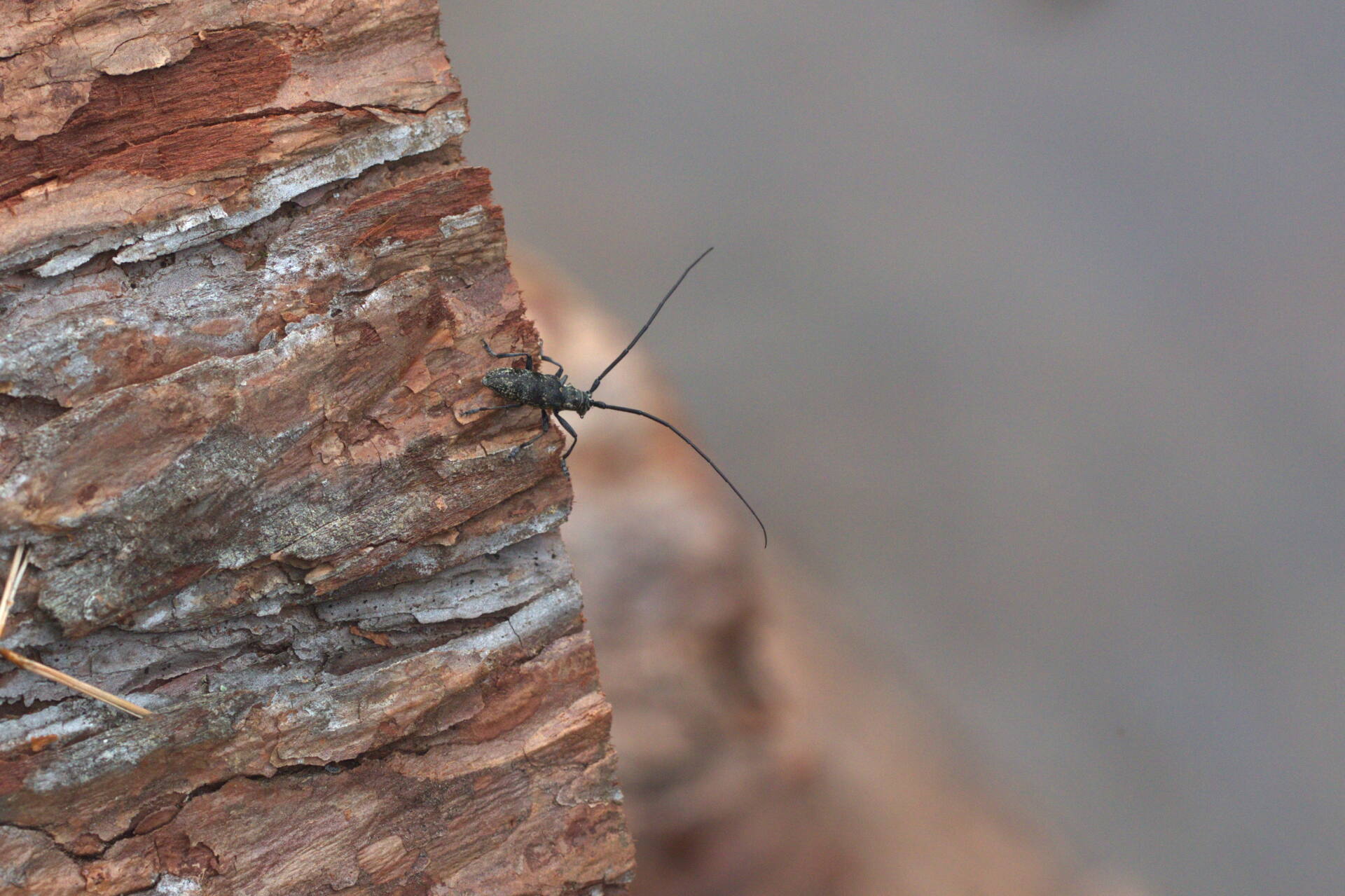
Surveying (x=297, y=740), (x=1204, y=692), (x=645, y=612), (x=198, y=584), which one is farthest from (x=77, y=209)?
(x=1204, y=692)

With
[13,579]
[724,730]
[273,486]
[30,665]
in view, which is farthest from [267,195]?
[724,730]

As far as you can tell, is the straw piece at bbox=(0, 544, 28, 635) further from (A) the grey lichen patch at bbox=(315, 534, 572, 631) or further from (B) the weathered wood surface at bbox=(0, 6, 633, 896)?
(A) the grey lichen patch at bbox=(315, 534, 572, 631)

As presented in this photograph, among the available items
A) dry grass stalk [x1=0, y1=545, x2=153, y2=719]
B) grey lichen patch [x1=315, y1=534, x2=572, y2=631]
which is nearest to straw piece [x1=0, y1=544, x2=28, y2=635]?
dry grass stalk [x1=0, y1=545, x2=153, y2=719]

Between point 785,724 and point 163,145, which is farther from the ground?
point 163,145

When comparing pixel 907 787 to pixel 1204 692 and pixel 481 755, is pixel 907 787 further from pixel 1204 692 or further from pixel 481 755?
pixel 481 755

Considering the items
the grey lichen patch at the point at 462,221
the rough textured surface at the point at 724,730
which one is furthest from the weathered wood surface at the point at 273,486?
the rough textured surface at the point at 724,730

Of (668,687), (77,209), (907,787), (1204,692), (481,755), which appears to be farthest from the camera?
(1204,692)
